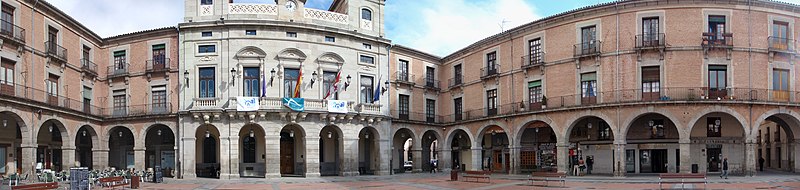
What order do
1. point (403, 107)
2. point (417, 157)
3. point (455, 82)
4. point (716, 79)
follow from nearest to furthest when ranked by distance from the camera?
point (716, 79) < point (403, 107) < point (417, 157) < point (455, 82)

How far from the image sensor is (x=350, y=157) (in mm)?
37812

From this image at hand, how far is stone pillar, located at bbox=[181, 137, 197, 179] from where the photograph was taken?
116 feet

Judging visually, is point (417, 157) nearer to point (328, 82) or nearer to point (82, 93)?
point (328, 82)

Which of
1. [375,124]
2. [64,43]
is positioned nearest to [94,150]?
[64,43]

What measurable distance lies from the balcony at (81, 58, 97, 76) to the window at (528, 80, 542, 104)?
26.4 metres

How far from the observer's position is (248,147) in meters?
38.2

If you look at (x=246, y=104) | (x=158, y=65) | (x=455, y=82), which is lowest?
(x=246, y=104)

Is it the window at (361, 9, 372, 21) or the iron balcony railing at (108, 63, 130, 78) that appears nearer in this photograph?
the iron balcony railing at (108, 63, 130, 78)

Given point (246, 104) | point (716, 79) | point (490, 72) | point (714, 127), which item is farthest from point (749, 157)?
point (246, 104)

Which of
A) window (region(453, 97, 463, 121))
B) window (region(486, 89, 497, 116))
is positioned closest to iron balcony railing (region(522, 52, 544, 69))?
window (region(486, 89, 497, 116))

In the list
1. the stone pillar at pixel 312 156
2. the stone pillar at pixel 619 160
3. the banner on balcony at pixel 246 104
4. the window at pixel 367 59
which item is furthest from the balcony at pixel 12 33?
the stone pillar at pixel 619 160

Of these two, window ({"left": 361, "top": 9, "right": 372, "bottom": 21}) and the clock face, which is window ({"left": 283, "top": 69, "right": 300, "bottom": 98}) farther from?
window ({"left": 361, "top": 9, "right": 372, "bottom": 21})

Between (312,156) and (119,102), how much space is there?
1272cm

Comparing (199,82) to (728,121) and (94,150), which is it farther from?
(728,121)
